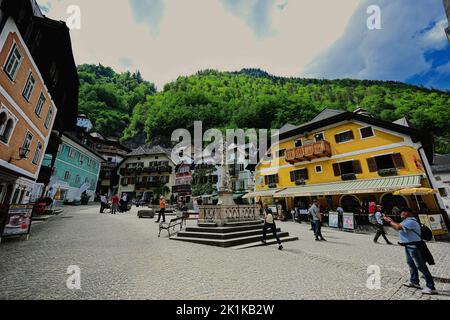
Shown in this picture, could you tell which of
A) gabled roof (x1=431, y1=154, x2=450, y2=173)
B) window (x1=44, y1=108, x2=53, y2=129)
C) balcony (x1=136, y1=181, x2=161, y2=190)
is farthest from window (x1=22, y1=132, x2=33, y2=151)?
gabled roof (x1=431, y1=154, x2=450, y2=173)

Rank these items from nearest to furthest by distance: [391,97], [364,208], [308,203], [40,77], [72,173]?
[40,77]
[364,208]
[308,203]
[72,173]
[391,97]

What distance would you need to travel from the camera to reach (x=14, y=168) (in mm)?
11648

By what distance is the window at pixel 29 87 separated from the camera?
38.0 feet

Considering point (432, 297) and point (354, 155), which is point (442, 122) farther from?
point (432, 297)

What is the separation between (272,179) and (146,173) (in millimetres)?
30668

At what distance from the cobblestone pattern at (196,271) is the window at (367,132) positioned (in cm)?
1177

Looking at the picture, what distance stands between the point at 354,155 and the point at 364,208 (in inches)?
192

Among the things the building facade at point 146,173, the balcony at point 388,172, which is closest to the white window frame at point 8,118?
the balcony at point 388,172

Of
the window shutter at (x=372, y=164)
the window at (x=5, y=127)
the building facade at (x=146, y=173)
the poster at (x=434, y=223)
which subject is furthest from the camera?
the building facade at (x=146, y=173)

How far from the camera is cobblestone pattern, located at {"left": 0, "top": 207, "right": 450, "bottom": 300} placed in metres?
3.95

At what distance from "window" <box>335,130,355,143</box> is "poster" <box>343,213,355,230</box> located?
829 centimetres

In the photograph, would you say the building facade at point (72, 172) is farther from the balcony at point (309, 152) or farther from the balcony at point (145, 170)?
the balcony at point (309, 152)

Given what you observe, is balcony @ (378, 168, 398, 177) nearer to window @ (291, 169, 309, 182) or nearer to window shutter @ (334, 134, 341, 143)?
window shutter @ (334, 134, 341, 143)
